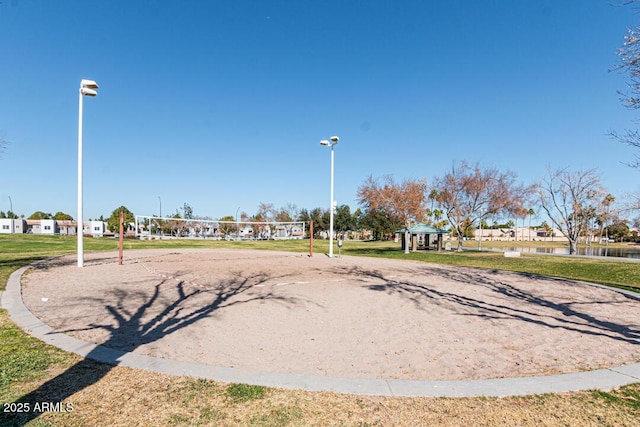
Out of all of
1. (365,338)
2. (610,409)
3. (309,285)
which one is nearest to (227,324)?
(365,338)

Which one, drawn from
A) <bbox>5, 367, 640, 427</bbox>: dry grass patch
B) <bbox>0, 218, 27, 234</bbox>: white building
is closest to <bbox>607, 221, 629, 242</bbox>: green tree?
<bbox>5, 367, 640, 427</bbox>: dry grass patch

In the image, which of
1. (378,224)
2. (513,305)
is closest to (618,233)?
(378,224)

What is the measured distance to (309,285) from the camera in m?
10.1

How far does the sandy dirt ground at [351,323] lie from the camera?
429cm

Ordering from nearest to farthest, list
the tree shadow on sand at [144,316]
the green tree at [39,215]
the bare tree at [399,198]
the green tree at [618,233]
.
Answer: the tree shadow on sand at [144,316] → the bare tree at [399,198] → the green tree at [618,233] → the green tree at [39,215]

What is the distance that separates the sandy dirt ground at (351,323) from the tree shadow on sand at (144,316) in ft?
0.14

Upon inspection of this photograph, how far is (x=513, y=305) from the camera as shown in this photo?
310 inches

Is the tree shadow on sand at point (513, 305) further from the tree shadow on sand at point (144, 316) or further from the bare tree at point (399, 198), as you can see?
the bare tree at point (399, 198)

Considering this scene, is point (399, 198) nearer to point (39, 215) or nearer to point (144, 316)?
point (144, 316)

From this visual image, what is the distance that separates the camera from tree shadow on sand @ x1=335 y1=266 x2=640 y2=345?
6096mm

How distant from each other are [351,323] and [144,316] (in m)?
3.97

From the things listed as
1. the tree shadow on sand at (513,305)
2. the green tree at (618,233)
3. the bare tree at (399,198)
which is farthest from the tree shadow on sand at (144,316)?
the green tree at (618,233)

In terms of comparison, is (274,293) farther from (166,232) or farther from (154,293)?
(166,232)

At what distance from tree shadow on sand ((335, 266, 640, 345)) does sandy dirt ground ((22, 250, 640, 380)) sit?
0.09 feet
